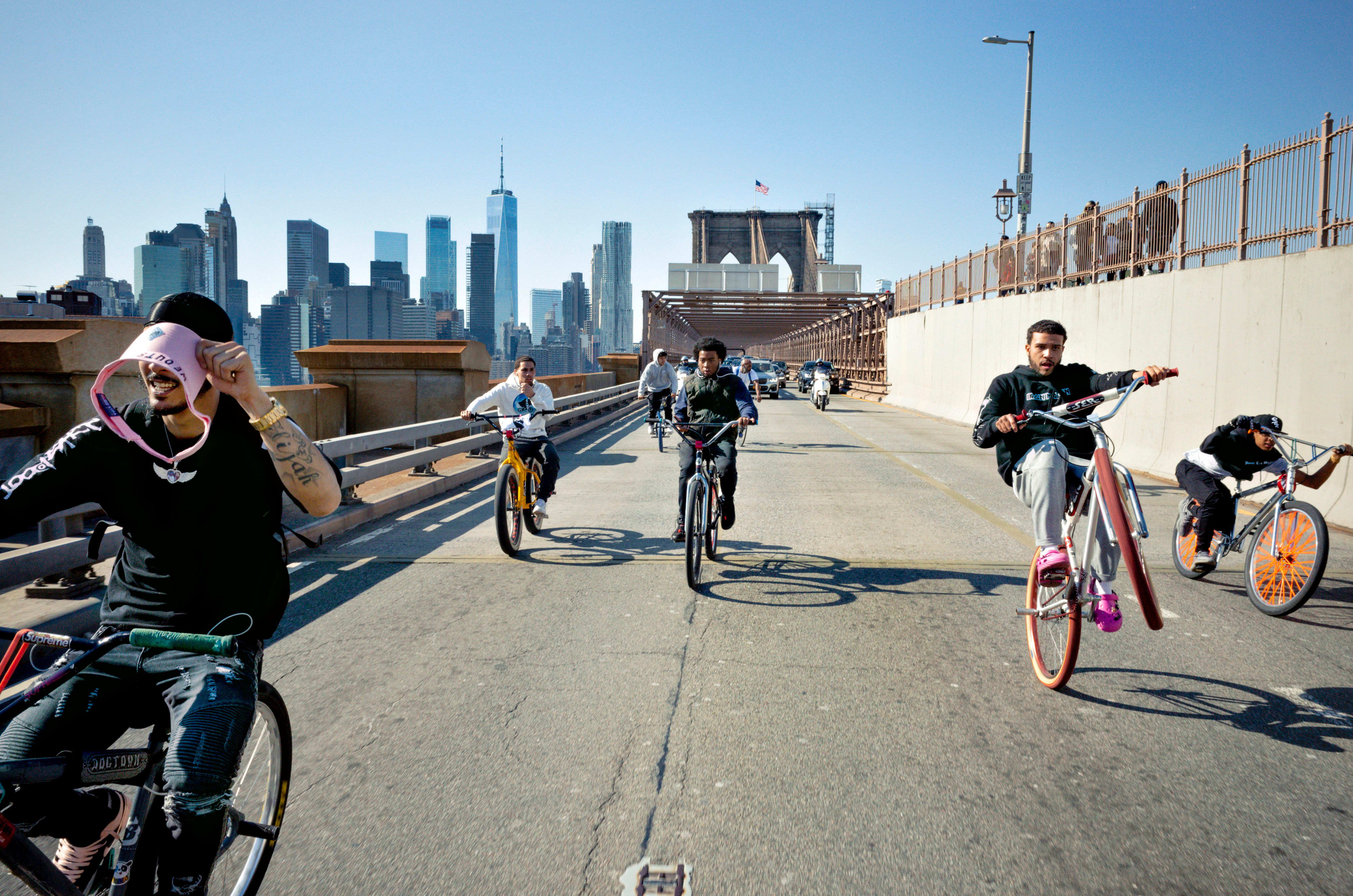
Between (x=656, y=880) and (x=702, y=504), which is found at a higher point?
(x=702, y=504)

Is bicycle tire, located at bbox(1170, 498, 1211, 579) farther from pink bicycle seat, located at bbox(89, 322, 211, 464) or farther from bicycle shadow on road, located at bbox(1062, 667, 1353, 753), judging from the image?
pink bicycle seat, located at bbox(89, 322, 211, 464)

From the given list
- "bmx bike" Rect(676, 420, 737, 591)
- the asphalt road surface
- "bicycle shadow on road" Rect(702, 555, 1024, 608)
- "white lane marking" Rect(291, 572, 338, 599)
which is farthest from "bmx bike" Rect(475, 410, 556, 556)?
"bicycle shadow on road" Rect(702, 555, 1024, 608)

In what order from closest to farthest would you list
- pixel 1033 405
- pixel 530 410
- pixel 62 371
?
pixel 1033 405 < pixel 62 371 < pixel 530 410

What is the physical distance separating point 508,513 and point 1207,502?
5142mm

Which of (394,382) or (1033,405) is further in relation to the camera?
(394,382)

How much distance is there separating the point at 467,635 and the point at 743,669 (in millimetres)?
1654

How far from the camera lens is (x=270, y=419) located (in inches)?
97.7

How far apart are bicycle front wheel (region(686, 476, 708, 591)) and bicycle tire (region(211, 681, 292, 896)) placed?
3950 mm

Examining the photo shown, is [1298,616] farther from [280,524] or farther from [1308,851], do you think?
[280,524]

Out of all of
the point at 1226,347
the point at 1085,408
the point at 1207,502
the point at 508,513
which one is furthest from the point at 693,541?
the point at 1226,347

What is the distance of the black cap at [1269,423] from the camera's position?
6059 millimetres

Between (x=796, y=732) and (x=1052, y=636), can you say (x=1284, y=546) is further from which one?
(x=796, y=732)

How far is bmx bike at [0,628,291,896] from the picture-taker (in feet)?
6.31

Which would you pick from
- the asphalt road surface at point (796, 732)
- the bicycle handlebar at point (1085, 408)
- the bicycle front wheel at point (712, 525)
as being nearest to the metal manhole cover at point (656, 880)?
the asphalt road surface at point (796, 732)
